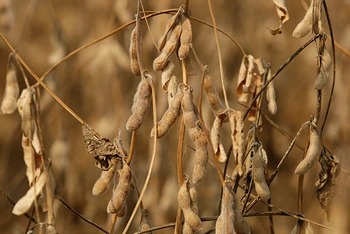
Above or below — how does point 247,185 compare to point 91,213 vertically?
below

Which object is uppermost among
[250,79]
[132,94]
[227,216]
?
[132,94]

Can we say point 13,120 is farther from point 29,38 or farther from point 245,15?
point 245,15

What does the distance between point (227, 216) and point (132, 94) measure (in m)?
0.76

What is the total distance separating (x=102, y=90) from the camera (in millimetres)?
1450

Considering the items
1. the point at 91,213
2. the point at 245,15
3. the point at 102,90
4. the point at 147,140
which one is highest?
the point at 245,15

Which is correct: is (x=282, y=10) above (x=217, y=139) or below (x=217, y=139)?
above

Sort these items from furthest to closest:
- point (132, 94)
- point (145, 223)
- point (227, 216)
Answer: point (132, 94) < point (145, 223) < point (227, 216)

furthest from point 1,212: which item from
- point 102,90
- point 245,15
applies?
point 245,15

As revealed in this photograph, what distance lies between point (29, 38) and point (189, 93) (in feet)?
3.48

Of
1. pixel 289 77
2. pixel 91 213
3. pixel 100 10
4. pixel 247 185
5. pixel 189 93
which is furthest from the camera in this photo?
pixel 289 77

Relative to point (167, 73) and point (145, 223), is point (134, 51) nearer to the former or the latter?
point (167, 73)

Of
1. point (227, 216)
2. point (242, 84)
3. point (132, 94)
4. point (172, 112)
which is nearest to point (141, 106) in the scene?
point (172, 112)

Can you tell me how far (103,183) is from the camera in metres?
0.72

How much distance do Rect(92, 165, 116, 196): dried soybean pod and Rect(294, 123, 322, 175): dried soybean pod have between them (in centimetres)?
20
